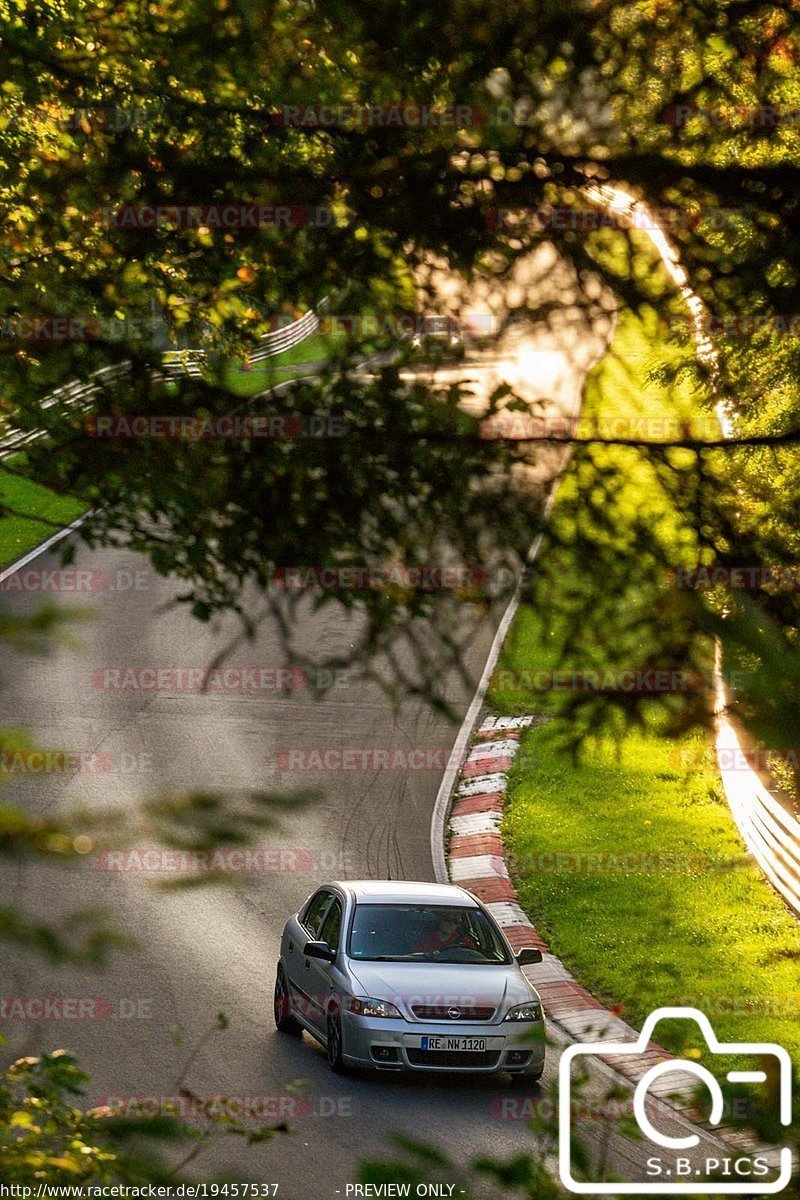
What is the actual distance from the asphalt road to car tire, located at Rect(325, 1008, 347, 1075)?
17cm

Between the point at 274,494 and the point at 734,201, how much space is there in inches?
91.5

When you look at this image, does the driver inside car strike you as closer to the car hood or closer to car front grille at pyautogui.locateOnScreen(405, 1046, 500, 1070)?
the car hood

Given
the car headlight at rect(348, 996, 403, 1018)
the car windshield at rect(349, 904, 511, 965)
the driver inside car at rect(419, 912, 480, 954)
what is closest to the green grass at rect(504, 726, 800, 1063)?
the car windshield at rect(349, 904, 511, 965)

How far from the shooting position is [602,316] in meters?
5.95

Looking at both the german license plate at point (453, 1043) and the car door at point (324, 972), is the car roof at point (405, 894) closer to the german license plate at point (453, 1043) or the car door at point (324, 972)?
the car door at point (324, 972)

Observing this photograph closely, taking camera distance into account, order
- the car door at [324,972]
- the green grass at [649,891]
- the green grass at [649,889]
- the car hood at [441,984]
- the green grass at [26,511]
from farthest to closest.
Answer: the green grass at [26,511], the green grass at [649,891], the green grass at [649,889], the car door at [324,972], the car hood at [441,984]

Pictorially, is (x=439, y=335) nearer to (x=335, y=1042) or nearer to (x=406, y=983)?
(x=406, y=983)

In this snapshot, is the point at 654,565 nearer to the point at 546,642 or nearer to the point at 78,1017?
the point at 546,642

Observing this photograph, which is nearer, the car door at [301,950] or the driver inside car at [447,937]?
the car door at [301,950]

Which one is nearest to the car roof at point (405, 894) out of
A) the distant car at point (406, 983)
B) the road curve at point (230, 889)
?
the distant car at point (406, 983)

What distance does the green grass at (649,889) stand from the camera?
13.1m

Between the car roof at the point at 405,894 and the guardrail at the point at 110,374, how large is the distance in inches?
294

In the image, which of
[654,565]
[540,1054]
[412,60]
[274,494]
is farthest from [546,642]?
[540,1054]

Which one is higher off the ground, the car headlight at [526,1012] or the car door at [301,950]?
the car door at [301,950]
